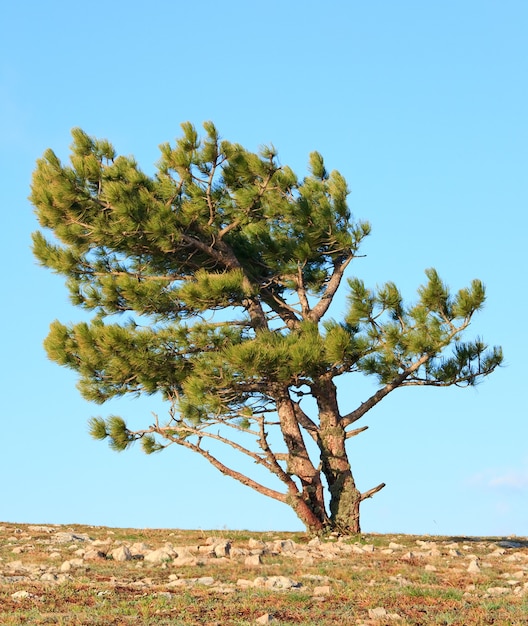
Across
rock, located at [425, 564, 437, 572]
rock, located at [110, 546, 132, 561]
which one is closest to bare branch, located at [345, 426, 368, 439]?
rock, located at [425, 564, 437, 572]

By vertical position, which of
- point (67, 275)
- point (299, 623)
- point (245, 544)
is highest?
point (67, 275)

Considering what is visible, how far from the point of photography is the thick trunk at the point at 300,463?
18.7 m

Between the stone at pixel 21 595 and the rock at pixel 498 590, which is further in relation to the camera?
the rock at pixel 498 590

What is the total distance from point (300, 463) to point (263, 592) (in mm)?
9071

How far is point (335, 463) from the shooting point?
1894cm

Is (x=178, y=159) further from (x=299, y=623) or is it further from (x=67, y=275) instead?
(x=299, y=623)

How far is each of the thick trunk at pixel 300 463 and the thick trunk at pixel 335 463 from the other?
0.28 meters

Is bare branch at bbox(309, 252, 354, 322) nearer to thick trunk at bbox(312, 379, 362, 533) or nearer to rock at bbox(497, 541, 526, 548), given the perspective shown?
thick trunk at bbox(312, 379, 362, 533)

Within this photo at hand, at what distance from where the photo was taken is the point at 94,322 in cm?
1911

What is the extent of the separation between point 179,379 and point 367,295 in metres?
4.67

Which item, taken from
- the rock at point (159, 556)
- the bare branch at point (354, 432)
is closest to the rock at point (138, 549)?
the rock at point (159, 556)

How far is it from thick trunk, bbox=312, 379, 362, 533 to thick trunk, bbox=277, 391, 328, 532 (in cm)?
28

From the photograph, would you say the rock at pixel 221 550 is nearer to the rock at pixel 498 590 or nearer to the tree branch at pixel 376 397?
the rock at pixel 498 590

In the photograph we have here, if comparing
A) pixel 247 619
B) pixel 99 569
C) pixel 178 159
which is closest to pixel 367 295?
pixel 178 159
